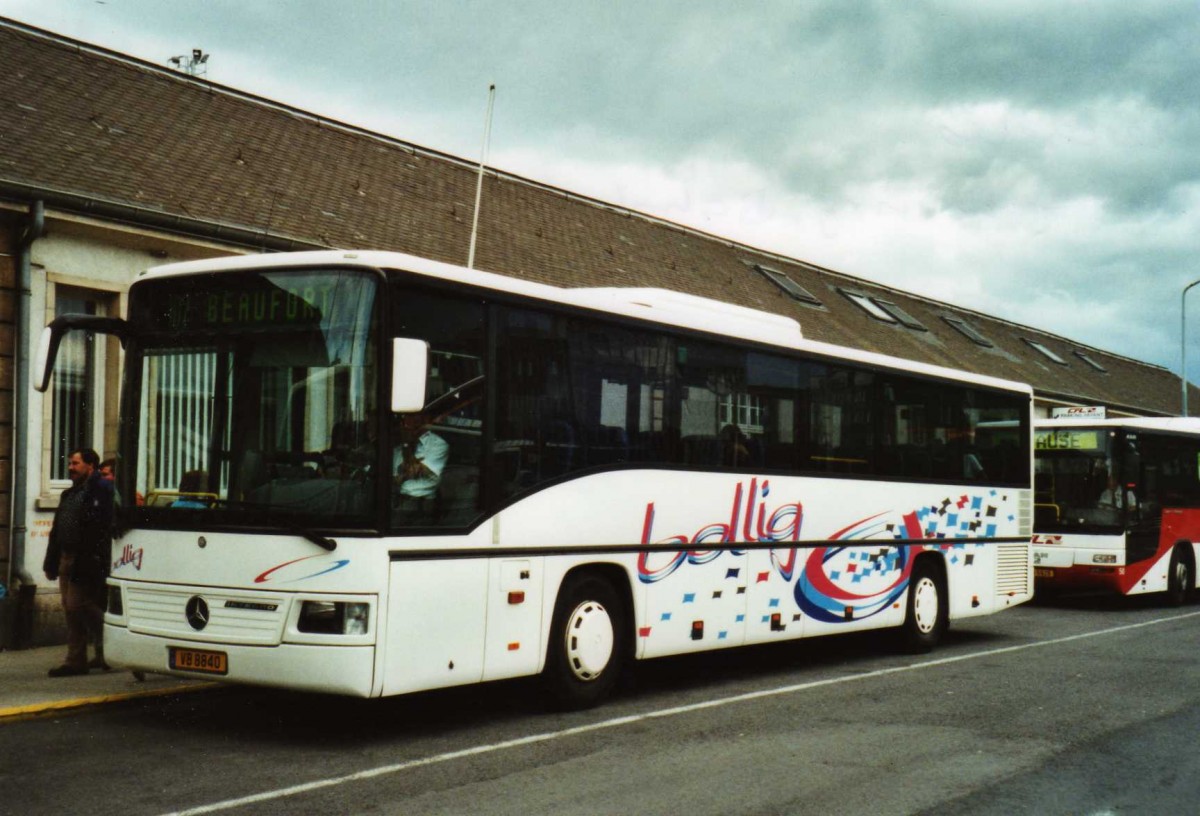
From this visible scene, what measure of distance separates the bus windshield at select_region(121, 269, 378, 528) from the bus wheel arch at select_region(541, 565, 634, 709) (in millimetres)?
2089

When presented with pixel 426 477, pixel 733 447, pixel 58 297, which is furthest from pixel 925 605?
pixel 58 297

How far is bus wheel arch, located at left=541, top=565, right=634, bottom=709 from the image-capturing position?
933cm

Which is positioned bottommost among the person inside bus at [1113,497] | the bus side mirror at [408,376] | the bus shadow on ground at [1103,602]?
the bus shadow on ground at [1103,602]

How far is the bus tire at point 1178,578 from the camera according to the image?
21.2 metres

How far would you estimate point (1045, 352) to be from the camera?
143 feet

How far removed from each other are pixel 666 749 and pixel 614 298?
3.74 m

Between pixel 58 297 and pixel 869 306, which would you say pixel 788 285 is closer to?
pixel 869 306

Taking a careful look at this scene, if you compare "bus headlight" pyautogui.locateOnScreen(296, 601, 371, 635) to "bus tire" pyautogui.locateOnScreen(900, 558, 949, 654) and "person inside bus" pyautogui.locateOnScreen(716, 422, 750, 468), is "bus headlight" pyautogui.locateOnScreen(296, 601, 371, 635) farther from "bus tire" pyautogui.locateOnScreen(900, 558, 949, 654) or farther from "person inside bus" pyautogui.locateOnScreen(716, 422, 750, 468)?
"bus tire" pyautogui.locateOnScreen(900, 558, 949, 654)

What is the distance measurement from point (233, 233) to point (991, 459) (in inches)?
361

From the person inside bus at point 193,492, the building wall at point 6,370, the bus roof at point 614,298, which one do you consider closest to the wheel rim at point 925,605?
the bus roof at point 614,298

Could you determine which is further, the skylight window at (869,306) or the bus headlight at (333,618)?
the skylight window at (869,306)

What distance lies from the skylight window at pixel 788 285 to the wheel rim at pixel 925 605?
57.8ft

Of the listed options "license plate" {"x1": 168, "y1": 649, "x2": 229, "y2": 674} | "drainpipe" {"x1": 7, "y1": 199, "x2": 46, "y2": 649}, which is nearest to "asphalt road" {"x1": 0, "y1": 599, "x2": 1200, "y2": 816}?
"license plate" {"x1": 168, "y1": 649, "x2": 229, "y2": 674}

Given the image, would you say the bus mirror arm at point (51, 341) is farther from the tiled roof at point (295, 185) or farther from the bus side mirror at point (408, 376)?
the tiled roof at point (295, 185)
